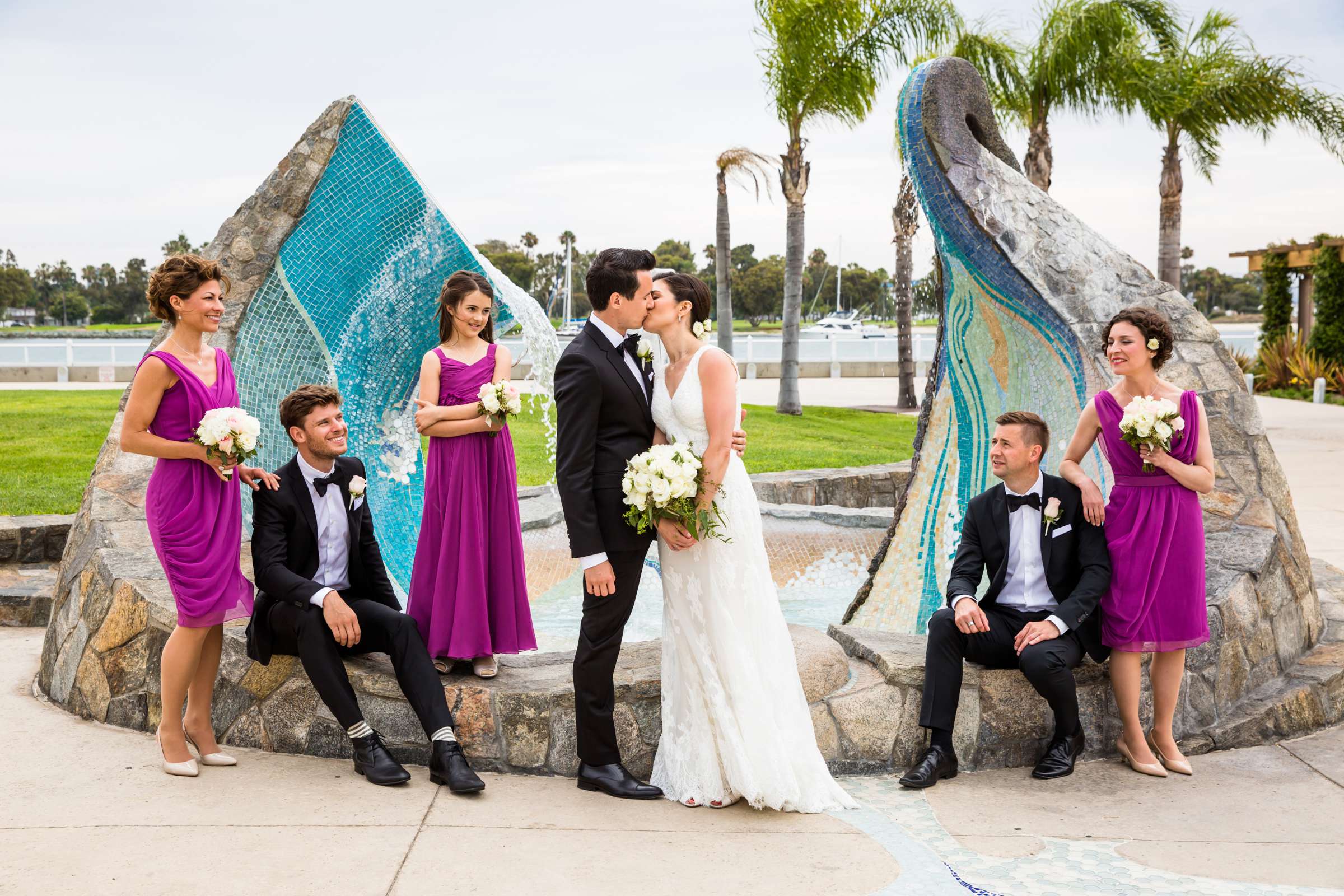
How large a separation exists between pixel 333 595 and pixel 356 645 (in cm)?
25

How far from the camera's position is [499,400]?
14.3ft

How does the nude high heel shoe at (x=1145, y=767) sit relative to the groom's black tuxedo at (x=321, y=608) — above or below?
below

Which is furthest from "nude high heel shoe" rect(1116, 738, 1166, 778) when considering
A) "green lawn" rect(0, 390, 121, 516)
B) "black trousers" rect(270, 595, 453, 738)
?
"green lawn" rect(0, 390, 121, 516)

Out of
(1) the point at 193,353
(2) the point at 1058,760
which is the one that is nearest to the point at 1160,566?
(2) the point at 1058,760

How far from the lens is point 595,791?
3885mm

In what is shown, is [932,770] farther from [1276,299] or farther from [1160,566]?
[1276,299]

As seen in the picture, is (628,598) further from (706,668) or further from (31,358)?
(31,358)

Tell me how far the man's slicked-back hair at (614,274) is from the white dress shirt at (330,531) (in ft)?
4.22

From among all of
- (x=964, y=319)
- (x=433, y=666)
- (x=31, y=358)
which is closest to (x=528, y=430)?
(x=964, y=319)

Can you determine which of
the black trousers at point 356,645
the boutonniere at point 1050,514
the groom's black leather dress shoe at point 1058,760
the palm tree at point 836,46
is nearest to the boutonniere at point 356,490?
the black trousers at point 356,645

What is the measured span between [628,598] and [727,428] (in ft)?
2.23

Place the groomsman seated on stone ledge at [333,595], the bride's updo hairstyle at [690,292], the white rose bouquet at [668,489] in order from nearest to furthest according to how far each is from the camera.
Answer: the white rose bouquet at [668,489] < the bride's updo hairstyle at [690,292] < the groomsman seated on stone ledge at [333,595]

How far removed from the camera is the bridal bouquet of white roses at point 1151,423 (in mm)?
3998

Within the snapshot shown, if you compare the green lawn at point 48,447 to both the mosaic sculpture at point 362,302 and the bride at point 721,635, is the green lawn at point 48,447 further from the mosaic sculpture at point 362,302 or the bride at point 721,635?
the bride at point 721,635
